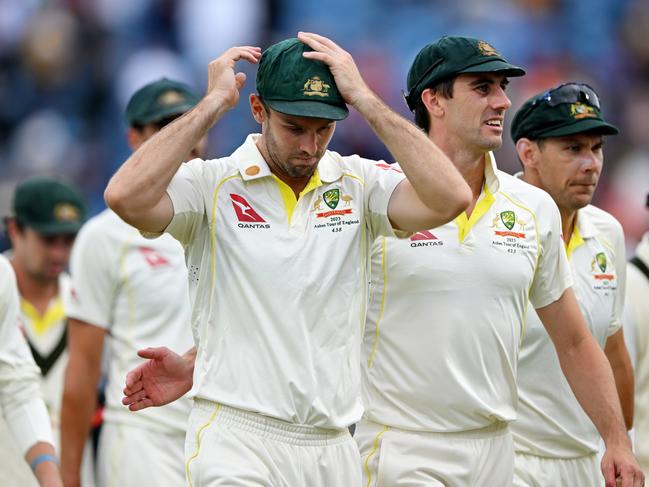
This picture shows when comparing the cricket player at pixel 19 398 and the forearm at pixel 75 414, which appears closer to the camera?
the cricket player at pixel 19 398

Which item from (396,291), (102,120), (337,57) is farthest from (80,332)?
(102,120)

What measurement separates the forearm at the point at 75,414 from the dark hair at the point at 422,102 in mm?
2558

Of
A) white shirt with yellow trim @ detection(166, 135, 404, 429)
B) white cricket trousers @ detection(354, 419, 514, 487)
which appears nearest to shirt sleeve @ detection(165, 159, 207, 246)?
white shirt with yellow trim @ detection(166, 135, 404, 429)

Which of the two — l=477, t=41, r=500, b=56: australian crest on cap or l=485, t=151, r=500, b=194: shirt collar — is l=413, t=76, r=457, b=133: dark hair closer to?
l=477, t=41, r=500, b=56: australian crest on cap

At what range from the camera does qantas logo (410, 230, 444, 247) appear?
5941 mm

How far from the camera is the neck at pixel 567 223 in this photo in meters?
7.13

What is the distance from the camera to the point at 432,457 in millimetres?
5848

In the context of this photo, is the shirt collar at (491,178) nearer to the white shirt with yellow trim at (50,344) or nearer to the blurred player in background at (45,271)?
the white shirt with yellow trim at (50,344)

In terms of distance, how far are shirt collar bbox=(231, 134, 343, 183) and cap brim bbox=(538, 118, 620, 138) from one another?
1887 mm

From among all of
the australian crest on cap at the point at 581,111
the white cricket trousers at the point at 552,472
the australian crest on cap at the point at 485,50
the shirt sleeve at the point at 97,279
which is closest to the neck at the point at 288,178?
the australian crest on cap at the point at 485,50

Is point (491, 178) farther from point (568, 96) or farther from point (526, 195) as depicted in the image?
point (568, 96)

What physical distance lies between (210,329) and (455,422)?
48.2 inches

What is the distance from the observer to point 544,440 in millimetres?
Result: 6754

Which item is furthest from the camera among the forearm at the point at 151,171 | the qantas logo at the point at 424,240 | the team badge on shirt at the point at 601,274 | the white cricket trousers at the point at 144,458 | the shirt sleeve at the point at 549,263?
the white cricket trousers at the point at 144,458
